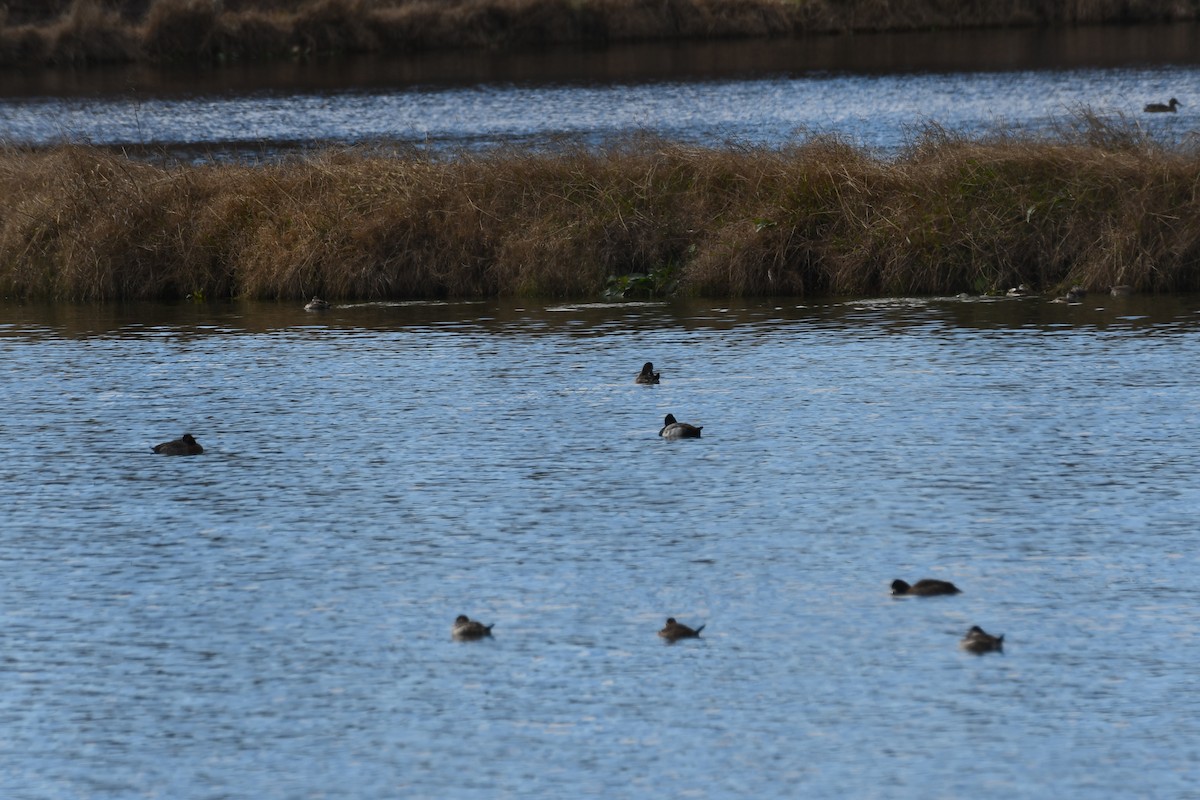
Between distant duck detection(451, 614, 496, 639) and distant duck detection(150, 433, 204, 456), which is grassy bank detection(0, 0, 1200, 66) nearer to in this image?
distant duck detection(150, 433, 204, 456)

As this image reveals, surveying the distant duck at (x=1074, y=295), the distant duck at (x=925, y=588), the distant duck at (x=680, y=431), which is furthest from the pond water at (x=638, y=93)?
the distant duck at (x=925, y=588)

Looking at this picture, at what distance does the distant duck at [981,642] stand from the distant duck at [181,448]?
9.17 metres

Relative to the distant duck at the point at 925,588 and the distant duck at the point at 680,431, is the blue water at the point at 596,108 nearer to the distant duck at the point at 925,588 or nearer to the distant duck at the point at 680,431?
the distant duck at the point at 680,431

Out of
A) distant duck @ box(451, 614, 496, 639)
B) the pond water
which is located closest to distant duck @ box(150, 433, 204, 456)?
distant duck @ box(451, 614, 496, 639)

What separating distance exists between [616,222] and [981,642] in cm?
1576

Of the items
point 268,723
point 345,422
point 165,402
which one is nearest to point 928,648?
point 268,723

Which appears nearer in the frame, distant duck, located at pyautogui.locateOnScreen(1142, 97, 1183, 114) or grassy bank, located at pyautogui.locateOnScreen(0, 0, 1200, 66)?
distant duck, located at pyautogui.locateOnScreen(1142, 97, 1183, 114)

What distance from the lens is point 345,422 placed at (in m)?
20.2

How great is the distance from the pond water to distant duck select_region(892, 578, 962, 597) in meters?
25.0

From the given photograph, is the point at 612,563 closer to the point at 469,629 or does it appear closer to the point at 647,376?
the point at 469,629

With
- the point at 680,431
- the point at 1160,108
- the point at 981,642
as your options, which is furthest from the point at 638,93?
the point at 981,642

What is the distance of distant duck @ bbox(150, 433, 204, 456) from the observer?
61.3ft

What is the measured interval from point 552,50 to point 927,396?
2034 inches

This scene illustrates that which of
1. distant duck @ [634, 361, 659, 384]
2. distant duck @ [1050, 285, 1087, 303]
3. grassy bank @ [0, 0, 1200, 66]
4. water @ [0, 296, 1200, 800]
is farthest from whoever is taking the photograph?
grassy bank @ [0, 0, 1200, 66]
